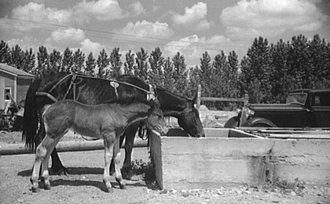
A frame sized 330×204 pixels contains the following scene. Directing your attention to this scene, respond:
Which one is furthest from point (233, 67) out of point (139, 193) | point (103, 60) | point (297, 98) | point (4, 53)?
point (139, 193)

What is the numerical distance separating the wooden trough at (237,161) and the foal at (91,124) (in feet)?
1.97

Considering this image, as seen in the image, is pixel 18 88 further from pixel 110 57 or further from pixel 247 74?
pixel 247 74

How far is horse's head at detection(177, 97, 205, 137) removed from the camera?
7.01 meters

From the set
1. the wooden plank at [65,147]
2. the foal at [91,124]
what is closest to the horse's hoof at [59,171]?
the foal at [91,124]

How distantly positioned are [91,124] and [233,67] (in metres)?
42.9

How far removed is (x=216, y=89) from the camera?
26078mm

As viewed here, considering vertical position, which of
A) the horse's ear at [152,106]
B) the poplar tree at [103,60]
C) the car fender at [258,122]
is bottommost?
the car fender at [258,122]

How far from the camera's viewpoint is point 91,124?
548 centimetres

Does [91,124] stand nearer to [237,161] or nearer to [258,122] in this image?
[237,161]

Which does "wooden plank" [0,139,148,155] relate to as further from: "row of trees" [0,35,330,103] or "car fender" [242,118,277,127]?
"row of trees" [0,35,330,103]

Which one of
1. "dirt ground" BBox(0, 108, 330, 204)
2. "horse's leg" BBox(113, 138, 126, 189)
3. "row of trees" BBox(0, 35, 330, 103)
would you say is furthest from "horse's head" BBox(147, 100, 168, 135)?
"row of trees" BBox(0, 35, 330, 103)

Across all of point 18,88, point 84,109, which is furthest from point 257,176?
point 18,88

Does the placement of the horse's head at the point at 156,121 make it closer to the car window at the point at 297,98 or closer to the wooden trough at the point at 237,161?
the wooden trough at the point at 237,161

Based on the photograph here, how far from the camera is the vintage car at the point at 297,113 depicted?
1001 cm
